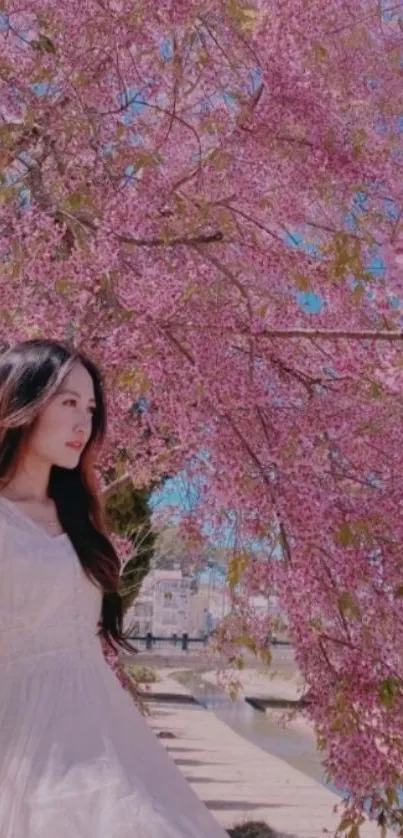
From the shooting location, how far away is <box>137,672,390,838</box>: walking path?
791 cm

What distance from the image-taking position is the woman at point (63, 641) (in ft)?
6.18

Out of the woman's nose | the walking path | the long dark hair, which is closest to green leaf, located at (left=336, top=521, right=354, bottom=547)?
the long dark hair

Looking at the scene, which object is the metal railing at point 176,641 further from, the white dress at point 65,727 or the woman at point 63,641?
the white dress at point 65,727

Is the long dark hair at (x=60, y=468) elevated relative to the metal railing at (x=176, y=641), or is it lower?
lower

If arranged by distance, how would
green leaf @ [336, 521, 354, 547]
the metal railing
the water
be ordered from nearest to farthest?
green leaf @ [336, 521, 354, 547] < the water < the metal railing

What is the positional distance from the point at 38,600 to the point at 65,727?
240 millimetres

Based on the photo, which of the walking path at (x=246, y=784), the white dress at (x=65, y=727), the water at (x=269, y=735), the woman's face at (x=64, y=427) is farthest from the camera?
the water at (x=269, y=735)

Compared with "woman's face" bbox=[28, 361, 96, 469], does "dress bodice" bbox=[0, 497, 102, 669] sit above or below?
below

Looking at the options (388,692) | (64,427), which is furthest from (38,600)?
(388,692)

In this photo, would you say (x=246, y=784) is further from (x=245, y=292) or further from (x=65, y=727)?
(x=65, y=727)

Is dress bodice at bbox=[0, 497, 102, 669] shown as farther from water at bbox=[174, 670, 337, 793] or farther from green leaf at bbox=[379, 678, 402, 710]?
water at bbox=[174, 670, 337, 793]

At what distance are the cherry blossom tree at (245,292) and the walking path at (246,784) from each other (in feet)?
7.77

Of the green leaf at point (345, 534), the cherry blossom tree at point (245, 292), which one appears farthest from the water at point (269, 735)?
the green leaf at point (345, 534)

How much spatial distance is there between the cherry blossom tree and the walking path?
A: 7.77 ft
